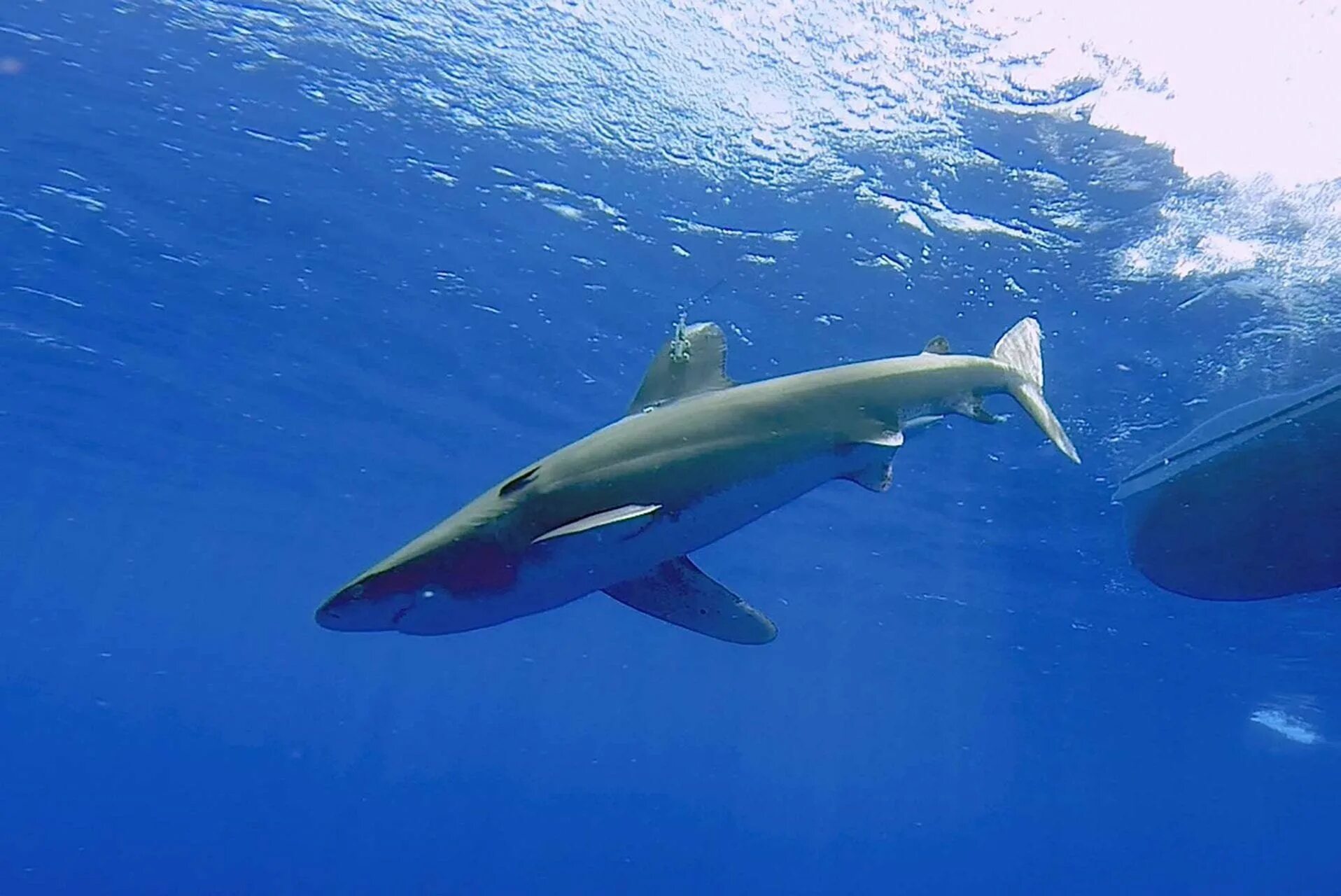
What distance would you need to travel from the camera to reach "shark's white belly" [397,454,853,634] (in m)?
3.32

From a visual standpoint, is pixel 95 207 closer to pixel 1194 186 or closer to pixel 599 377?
pixel 599 377

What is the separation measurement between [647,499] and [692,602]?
807 mm

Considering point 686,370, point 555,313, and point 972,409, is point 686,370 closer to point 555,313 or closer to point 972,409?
point 972,409

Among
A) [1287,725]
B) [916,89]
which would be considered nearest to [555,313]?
[916,89]

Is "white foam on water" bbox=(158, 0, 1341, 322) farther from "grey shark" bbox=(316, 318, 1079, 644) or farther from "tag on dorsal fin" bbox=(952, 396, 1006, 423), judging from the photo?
"grey shark" bbox=(316, 318, 1079, 644)

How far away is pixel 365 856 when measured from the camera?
90312 millimetres

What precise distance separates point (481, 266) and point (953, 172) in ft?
31.6

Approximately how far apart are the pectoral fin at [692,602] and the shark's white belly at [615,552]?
0.21m

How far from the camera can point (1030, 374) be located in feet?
15.4

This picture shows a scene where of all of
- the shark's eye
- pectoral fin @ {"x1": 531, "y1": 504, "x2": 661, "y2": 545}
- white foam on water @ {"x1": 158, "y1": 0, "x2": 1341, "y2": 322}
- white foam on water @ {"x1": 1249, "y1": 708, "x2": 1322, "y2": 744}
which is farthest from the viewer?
white foam on water @ {"x1": 1249, "y1": 708, "x2": 1322, "y2": 744}

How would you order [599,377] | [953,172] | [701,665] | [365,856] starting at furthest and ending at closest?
[365,856] < [701,665] < [599,377] < [953,172]

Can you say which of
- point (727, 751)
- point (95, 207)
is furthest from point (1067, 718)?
point (727, 751)

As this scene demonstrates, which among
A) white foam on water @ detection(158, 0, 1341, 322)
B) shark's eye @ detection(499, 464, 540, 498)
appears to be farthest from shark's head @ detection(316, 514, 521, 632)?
white foam on water @ detection(158, 0, 1341, 322)

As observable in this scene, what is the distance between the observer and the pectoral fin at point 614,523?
3.16 metres
